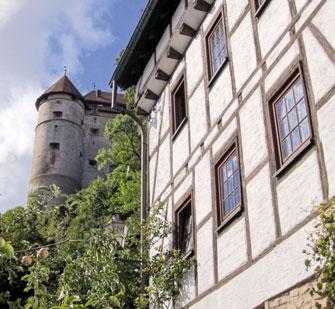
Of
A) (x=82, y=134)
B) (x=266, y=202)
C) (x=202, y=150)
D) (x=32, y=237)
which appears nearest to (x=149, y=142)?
(x=202, y=150)

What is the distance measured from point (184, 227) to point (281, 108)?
3.23 m

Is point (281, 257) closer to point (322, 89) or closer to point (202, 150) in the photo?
point (322, 89)

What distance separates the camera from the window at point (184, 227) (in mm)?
9391

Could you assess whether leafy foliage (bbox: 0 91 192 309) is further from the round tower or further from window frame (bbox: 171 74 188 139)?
the round tower

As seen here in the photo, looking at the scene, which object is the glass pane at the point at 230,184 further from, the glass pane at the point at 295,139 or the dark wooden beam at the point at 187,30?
the dark wooden beam at the point at 187,30

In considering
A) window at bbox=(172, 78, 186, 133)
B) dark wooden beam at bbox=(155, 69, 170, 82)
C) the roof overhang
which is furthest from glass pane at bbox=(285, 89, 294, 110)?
dark wooden beam at bbox=(155, 69, 170, 82)

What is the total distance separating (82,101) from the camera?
2219 inches

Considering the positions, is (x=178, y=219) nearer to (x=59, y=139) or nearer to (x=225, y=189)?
(x=225, y=189)

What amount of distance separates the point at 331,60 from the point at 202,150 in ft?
11.2

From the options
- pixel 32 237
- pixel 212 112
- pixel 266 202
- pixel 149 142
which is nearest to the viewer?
pixel 266 202

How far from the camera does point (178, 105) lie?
11.1 m

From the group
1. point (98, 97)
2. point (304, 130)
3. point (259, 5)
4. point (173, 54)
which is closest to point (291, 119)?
point (304, 130)

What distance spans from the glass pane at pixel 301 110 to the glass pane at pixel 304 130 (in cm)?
8

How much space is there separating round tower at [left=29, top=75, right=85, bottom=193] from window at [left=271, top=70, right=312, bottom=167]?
146ft
